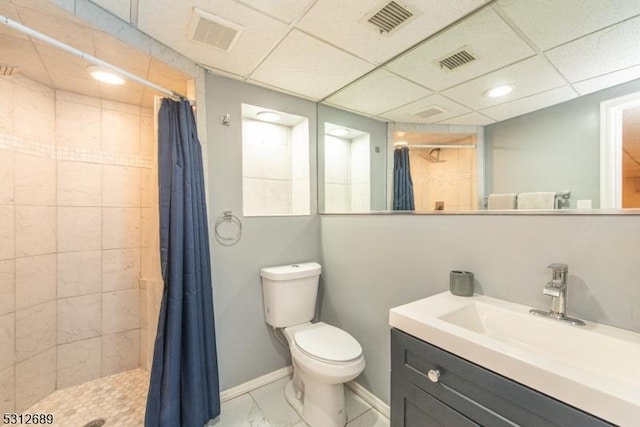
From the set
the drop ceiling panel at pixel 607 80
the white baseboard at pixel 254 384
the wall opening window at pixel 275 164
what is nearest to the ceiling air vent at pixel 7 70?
the wall opening window at pixel 275 164

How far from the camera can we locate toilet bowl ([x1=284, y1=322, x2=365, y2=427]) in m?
1.41

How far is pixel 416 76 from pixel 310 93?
2.57ft

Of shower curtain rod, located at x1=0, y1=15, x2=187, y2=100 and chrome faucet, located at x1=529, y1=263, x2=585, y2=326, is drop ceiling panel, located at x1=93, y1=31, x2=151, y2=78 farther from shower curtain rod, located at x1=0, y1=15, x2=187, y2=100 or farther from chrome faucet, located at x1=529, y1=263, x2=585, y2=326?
chrome faucet, located at x1=529, y1=263, x2=585, y2=326

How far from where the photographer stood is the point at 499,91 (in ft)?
4.30

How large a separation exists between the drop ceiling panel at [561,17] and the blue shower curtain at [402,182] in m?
0.76

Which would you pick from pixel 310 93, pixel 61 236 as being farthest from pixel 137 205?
pixel 310 93

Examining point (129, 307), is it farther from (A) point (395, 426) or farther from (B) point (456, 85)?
(B) point (456, 85)

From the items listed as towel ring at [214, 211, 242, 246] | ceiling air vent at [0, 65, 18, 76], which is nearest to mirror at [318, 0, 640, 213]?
towel ring at [214, 211, 242, 246]

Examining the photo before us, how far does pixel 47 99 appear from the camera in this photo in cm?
178

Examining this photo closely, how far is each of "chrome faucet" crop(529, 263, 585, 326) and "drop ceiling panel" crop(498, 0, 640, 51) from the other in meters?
0.95

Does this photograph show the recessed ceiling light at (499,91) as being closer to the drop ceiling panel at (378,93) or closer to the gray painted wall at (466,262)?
the drop ceiling panel at (378,93)

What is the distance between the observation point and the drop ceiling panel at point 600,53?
0.96 meters

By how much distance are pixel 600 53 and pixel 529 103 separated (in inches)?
10.1

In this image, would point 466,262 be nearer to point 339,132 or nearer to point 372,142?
point 372,142
